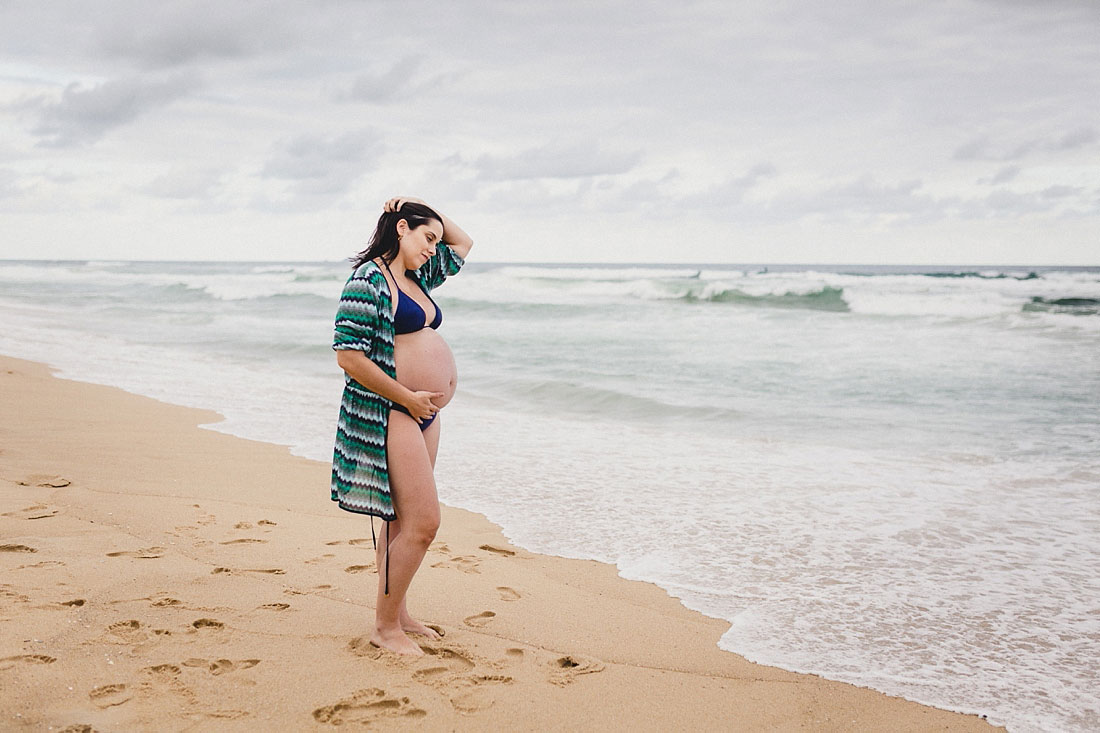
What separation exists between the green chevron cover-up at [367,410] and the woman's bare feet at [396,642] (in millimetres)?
512

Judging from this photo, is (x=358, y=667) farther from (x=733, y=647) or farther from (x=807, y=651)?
(x=807, y=651)

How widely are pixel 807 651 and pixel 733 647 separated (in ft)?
1.10

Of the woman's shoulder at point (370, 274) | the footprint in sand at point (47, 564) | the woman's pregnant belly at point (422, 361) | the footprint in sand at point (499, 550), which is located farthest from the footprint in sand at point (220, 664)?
the footprint in sand at point (499, 550)

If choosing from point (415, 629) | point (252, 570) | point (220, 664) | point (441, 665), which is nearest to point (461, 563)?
point (252, 570)

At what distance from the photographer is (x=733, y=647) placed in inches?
155

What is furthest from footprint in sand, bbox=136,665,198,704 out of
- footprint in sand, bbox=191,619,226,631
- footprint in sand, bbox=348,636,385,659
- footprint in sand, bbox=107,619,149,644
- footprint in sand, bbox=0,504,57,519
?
footprint in sand, bbox=0,504,57,519

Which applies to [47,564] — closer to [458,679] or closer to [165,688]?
[165,688]

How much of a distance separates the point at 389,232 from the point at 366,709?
1803 millimetres

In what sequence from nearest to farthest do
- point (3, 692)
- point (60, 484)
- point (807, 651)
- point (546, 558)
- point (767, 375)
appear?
point (3, 692)
point (807, 651)
point (546, 558)
point (60, 484)
point (767, 375)

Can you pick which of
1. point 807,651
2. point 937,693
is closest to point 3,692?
point 807,651

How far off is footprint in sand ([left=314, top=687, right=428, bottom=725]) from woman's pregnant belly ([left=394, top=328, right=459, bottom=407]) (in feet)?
3.73

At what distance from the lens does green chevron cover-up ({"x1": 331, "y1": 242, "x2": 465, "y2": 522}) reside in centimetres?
326

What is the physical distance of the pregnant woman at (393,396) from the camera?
3268 millimetres

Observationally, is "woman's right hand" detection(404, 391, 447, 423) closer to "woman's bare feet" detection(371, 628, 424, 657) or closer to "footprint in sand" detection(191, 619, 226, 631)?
"woman's bare feet" detection(371, 628, 424, 657)
